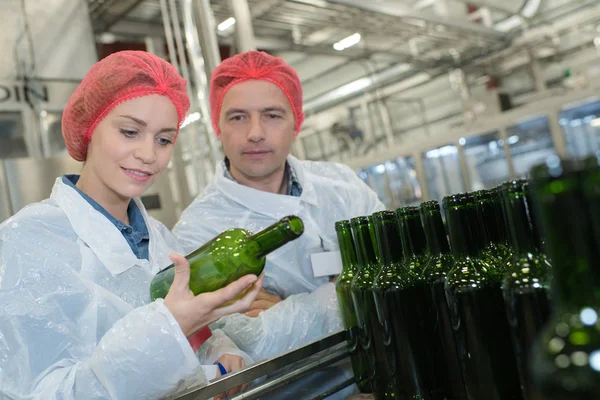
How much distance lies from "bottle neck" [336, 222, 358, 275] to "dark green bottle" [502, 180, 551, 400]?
0.39 m

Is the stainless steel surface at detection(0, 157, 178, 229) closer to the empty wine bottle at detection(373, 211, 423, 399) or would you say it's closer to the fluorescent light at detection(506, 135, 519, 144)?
the empty wine bottle at detection(373, 211, 423, 399)

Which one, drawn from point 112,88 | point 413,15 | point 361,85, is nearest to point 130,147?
point 112,88

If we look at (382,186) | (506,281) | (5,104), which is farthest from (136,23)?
(506,281)

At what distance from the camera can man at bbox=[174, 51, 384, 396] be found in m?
1.61

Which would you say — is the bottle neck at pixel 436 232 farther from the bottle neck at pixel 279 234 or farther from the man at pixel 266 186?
the man at pixel 266 186

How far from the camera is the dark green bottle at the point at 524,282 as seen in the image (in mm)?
563

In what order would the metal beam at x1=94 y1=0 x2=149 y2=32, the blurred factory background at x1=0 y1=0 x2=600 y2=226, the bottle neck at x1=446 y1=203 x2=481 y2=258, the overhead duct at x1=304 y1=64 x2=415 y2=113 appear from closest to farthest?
the bottle neck at x1=446 y1=203 x2=481 y2=258 < the blurred factory background at x1=0 y1=0 x2=600 y2=226 < the metal beam at x1=94 y1=0 x2=149 y2=32 < the overhead duct at x1=304 y1=64 x2=415 y2=113

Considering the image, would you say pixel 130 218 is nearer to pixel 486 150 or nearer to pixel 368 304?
pixel 368 304

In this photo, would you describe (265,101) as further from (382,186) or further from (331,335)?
(382,186)

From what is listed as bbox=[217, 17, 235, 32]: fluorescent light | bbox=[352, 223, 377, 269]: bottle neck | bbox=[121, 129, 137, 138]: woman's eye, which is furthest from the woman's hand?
bbox=[217, 17, 235, 32]: fluorescent light

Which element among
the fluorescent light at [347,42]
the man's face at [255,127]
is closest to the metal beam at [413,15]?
the fluorescent light at [347,42]

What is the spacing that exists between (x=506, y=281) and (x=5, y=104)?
4096mm

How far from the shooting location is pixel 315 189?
1.78 meters

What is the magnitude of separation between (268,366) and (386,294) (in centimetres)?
25
